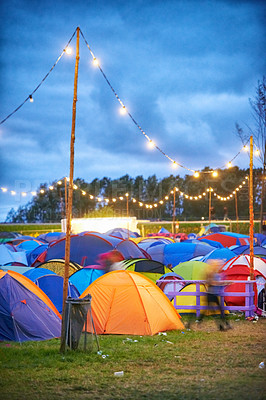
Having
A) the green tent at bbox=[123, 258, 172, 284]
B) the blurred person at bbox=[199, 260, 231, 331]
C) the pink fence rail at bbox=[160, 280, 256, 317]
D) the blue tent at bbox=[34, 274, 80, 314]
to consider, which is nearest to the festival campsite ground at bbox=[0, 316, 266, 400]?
the blurred person at bbox=[199, 260, 231, 331]

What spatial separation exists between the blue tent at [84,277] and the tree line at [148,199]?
69455 mm

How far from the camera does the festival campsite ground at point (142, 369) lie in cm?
656

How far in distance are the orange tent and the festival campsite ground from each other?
0.45m

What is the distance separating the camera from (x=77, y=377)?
7.32 m

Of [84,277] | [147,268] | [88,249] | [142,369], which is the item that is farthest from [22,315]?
[88,249]

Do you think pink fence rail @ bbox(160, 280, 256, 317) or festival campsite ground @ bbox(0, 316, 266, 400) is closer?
festival campsite ground @ bbox(0, 316, 266, 400)

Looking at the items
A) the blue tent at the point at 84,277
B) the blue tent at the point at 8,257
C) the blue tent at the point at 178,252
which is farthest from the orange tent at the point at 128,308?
the blue tent at the point at 8,257

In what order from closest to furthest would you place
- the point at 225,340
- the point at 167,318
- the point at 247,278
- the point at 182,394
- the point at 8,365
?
the point at 182,394
the point at 8,365
the point at 225,340
the point at 167,318
the point at 247,278

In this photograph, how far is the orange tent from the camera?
A: 11.0 m

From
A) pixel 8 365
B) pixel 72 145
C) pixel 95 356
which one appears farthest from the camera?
pixel 72 145

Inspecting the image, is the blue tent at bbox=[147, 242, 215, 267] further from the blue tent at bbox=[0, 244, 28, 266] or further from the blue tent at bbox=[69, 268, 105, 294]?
the blue tent at bbox=[69, 268, 105, 294]

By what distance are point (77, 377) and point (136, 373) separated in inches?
36.2

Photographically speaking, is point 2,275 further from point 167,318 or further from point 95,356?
point 167,318

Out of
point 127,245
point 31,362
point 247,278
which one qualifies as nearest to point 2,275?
point 31,362
